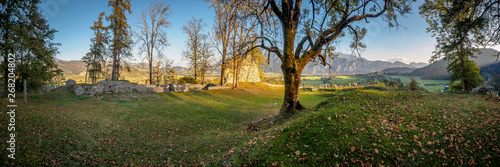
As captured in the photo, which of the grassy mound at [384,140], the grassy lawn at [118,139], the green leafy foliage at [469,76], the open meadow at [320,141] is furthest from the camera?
the green leafy foliage at [469,76]

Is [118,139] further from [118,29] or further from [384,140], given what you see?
[118,29]

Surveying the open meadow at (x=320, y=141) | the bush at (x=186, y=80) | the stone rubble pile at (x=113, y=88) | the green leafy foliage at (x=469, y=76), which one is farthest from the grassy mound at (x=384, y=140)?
the bush at (x=186, y=80)

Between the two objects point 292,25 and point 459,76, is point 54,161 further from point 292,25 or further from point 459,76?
point 459,76

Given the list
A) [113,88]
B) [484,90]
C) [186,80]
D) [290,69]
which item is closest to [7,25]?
[113,88]

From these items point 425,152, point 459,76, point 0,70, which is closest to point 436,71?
point 459,76

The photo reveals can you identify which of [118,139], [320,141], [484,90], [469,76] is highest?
[469,76]

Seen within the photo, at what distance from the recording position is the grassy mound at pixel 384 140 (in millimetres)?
3607

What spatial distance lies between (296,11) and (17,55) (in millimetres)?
16510

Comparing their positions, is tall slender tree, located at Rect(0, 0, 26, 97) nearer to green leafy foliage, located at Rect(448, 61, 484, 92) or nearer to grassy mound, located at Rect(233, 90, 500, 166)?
grassy mound, located at Rect(233, 90, 500, 166)

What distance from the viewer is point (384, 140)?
4.04m

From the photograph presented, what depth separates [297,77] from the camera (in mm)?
8812

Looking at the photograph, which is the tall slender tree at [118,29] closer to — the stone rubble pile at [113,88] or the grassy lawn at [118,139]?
the stone rubble pile at [113,88]

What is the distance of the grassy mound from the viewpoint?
11.8 feet

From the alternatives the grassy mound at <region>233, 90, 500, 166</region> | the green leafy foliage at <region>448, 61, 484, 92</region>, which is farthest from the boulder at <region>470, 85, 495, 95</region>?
the grassy mound at <region>233, 90, 500, 166</region>
